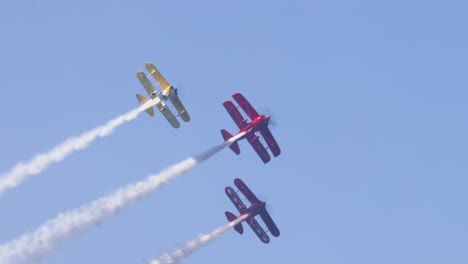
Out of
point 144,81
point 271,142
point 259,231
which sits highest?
point 144,81

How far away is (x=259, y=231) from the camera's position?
11356 cm

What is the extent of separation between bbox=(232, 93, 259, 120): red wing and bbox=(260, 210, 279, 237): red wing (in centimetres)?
1288

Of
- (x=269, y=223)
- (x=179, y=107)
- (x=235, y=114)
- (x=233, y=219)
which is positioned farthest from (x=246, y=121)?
(x=269, y=223)

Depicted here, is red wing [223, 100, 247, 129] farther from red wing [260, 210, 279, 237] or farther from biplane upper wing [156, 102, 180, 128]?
red wing [260, 210, 279, 237]

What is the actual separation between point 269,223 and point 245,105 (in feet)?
51.7

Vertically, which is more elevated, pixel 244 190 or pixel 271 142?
pixel 271 142

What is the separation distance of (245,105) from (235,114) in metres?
1.39

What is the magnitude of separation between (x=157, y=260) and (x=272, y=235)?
19904 mm

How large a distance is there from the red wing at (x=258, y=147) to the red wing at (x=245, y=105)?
2.04 m

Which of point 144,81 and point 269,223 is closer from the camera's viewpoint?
point 144,81

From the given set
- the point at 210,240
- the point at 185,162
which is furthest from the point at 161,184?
the point at 210,240

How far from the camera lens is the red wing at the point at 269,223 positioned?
11246 centimetres

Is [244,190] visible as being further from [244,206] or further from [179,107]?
[179,107]

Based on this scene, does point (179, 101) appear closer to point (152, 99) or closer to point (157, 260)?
point (152, 99)
